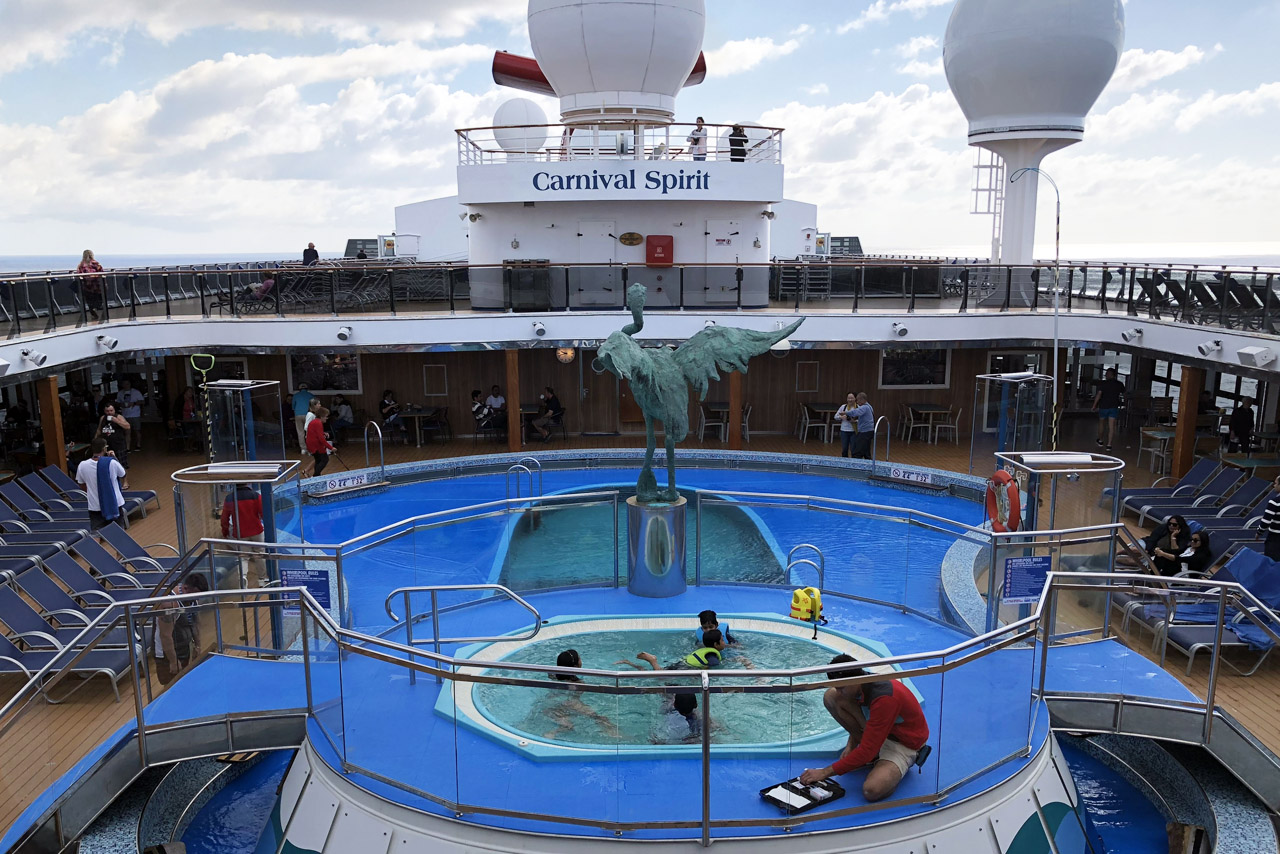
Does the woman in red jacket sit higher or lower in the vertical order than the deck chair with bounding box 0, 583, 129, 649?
higher

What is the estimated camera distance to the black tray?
599 centimetres

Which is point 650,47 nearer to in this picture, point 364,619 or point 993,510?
point 993,510

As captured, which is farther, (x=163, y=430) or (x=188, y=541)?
(x=163, y=430)

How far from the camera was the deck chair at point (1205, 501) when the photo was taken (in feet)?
43.2

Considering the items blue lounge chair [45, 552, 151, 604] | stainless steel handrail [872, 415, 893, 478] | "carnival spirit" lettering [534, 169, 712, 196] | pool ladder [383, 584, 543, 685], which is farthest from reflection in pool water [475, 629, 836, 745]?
"carnival spirit" lettering [534, 169, 712, 196]

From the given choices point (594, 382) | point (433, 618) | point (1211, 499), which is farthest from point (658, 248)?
point (433, 618)

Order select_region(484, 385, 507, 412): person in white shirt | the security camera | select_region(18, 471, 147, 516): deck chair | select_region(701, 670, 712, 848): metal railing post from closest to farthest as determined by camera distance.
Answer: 1. select_region(701, 670, 712, 848): metal railing post
2. select_region(18, 471, 147, 516): deck chair
3. the security camera
4. select_region(484, 385, 507, 412): person in white shirt

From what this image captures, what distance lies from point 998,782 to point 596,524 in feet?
18.0

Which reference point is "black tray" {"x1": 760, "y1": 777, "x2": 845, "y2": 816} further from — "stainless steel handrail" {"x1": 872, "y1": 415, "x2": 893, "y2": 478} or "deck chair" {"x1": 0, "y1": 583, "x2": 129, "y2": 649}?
"stainless steel handrail" {"x1": 872, "y1": 415, "x2": 893, "y2": 478}

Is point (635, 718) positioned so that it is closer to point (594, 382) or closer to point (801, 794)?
point (801, 794)

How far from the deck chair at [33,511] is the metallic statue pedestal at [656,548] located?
7.33 m

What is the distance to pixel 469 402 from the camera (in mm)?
21719

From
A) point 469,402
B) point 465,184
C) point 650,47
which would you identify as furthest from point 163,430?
point 650,47

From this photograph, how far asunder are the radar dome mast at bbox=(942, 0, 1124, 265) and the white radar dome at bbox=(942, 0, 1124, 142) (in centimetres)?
2
